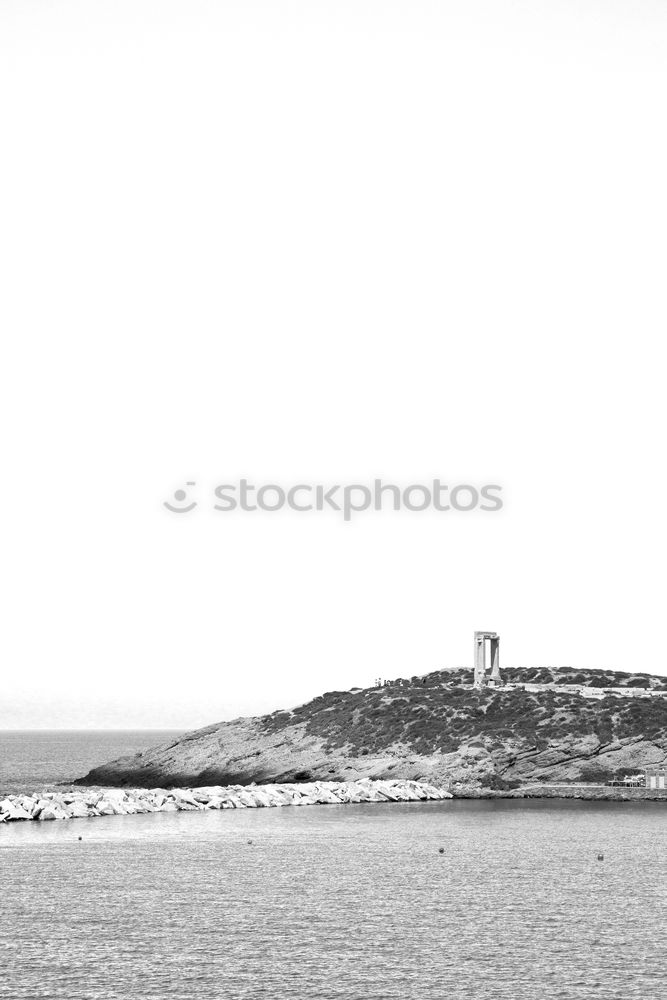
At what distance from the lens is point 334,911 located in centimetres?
6131

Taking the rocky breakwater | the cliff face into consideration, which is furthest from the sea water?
the cliff face

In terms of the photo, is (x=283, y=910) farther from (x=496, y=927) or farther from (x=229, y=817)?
(x=229, y=817)

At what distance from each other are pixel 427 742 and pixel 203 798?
3094 cm

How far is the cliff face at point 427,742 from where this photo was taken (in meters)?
130

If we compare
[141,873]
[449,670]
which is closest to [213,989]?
[141,873]

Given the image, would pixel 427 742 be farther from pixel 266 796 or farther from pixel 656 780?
pixel 656 780

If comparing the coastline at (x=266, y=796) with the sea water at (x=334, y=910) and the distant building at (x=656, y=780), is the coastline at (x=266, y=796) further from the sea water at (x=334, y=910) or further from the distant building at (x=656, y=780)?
the sea water at (x=334, y=910)

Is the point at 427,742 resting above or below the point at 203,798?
above

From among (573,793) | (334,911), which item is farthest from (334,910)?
(573,793)

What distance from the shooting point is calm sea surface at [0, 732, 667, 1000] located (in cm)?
4753

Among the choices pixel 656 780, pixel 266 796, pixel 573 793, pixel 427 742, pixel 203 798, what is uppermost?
pixel 427 742

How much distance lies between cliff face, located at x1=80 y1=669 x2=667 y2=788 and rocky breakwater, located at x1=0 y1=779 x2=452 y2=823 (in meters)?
5.75

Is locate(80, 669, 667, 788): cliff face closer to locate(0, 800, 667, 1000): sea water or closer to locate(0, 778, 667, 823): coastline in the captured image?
locate(0, 778, 667, 823): coastline

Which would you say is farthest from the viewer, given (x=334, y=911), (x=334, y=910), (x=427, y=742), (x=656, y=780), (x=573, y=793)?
(x=427, y=742)
